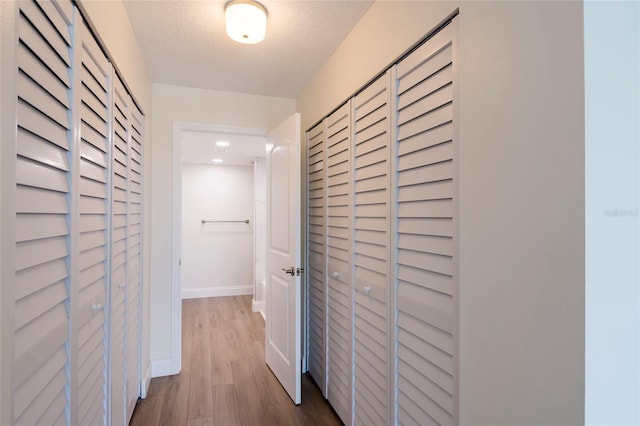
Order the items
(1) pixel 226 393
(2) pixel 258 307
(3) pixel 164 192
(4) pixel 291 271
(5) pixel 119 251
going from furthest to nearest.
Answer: (2) pixel 258 307 < (3) pixel 164 192 < (1) pixel 226 393 < (4) pixel 291 271 < (5) pixel 119 251

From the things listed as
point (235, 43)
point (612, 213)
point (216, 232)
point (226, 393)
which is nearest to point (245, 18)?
point (235, 43)

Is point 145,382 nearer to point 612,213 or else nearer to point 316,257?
point 316,257

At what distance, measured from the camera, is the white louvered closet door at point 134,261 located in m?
1.97

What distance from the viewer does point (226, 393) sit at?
244cm

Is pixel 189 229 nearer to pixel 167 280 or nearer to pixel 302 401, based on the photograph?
pixel 167 280

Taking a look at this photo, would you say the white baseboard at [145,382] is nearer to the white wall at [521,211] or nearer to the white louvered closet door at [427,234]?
the white louvered closet door at [427,234]

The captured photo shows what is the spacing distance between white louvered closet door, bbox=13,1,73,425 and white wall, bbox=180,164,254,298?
443cm

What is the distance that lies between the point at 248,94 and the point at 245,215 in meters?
2.93

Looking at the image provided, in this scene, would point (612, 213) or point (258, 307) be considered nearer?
point (612, 213)

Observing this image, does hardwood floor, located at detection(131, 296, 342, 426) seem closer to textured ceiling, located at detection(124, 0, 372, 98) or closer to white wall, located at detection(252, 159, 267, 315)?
white wall, located at detection(252, 159, 267, 315)

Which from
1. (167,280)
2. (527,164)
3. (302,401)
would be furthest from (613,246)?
(167,280)

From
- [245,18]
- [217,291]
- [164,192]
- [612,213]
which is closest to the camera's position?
[612,213]

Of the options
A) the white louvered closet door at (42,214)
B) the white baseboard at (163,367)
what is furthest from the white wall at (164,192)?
the white louvered closet door at (42,214)

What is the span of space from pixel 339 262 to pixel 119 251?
1.22 m
